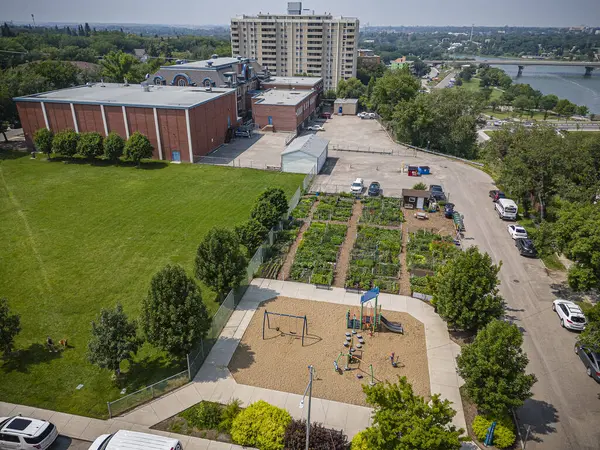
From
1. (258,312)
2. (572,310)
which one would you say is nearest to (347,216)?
(258,312)

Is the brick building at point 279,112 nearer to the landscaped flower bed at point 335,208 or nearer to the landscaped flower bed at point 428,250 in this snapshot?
the landscaped flower bed at point 335,208

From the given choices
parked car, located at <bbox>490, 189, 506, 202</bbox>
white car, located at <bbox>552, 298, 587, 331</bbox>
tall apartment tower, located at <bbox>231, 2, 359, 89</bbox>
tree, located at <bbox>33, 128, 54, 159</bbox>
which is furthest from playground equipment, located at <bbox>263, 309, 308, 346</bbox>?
tall apartment tower, located at <bbox>231, 2, 359, 89</bbox>

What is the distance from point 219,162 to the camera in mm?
54594

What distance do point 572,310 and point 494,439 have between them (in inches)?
454

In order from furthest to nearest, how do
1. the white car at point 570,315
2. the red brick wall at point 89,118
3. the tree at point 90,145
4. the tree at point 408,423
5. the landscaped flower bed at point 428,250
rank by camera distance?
the red brick wall at point 89,118 → the tree at point 90,145 → the landscaped flower bed at point 428,250 → the white car at point 570,315 → the tree at point 408,423

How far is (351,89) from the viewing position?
96.9 meters

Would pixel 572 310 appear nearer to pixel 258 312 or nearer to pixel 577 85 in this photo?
pixel 258 312

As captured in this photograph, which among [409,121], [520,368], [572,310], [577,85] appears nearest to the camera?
[520,368]

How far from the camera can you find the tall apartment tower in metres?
117

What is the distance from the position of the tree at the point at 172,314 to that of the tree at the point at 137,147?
116ft

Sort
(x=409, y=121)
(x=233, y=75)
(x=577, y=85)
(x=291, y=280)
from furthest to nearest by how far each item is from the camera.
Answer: (x=577, y=85)
(x=233, y=75)
(x=409, y=121)
(x=291, y=280)

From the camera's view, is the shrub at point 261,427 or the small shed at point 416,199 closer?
the shrub at point 261,427

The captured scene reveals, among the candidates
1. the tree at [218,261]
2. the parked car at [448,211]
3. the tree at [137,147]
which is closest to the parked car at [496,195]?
the parked car at [448,211]

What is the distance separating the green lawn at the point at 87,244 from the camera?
68.2 feet
